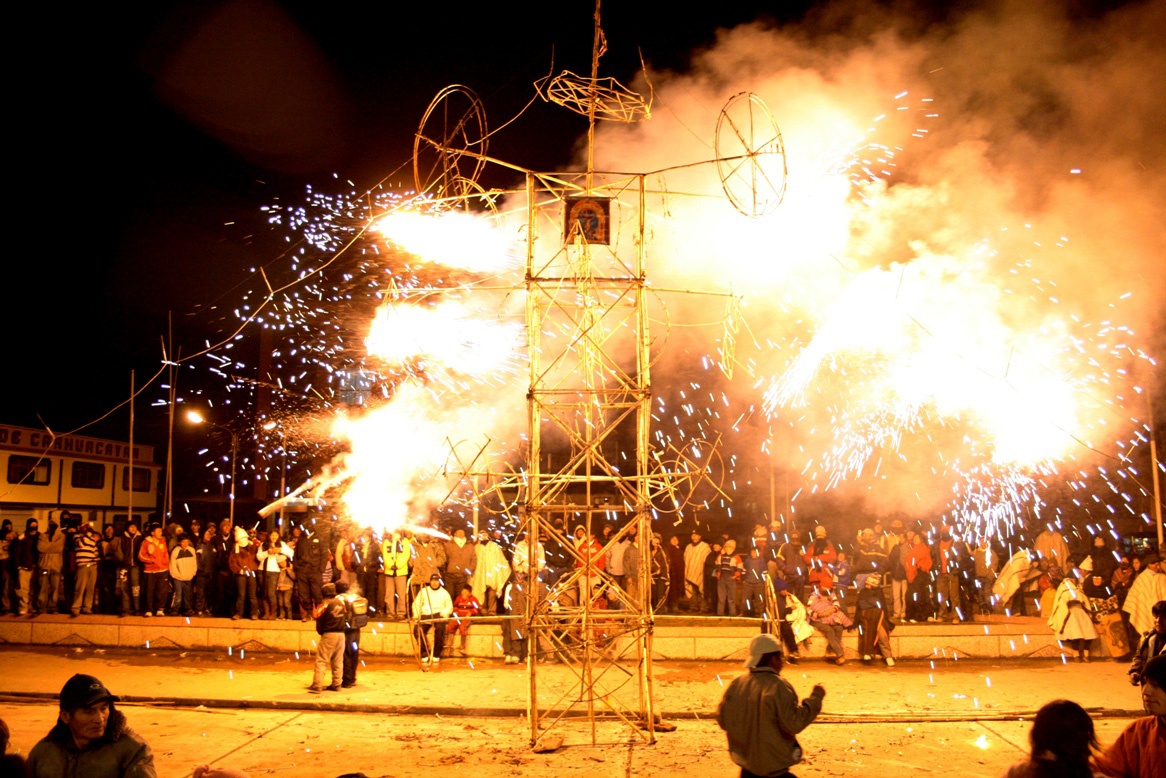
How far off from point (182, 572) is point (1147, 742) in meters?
13.6

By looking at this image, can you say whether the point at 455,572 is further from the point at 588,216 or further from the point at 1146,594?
the point at 1146,594

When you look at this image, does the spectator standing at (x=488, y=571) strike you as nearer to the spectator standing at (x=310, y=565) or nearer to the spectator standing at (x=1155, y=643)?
the spectator standing at (x=310, y=565)

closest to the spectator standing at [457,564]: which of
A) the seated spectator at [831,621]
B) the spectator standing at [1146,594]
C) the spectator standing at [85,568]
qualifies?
the seated spectator at [831,621]

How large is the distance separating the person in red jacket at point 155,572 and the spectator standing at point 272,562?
5.42 ft

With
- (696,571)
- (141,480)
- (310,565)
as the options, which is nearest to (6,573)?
(310,565)

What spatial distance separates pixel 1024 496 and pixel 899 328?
579 centimetres

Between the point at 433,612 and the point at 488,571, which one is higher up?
the point at 488,571

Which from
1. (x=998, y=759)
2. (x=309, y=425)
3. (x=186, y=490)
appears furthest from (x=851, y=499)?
(x=186, y=490)

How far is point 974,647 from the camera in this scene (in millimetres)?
11727

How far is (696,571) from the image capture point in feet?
47.6

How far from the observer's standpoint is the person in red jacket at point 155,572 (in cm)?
1343

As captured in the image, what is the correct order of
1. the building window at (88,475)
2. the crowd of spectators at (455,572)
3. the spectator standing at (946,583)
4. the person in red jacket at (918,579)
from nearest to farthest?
the crowd of spectators at (455,572), the person in red jacket at (918,579), the spectator standing at (946,583), the building window at (88,475)

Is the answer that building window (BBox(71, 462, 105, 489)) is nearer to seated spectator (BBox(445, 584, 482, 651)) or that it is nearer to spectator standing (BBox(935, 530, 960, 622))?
seated spectator (BBox(445, 584, 482, 651))

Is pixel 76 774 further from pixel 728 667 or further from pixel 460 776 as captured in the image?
pixel 728 667
